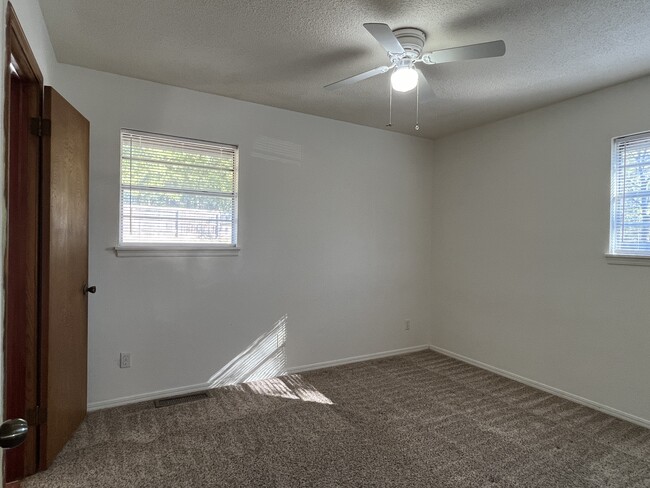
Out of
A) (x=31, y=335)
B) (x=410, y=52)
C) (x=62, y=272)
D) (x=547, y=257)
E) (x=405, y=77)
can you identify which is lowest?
(x=31, y=335)

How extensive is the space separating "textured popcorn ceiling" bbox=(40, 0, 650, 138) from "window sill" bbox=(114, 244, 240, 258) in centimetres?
133

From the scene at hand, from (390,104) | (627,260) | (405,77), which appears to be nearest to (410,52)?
(405,77)

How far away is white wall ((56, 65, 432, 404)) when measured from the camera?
289 cm

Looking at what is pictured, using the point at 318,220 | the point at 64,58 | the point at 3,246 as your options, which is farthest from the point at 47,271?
the point at 318,220

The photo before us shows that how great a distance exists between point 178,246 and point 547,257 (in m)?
3.25

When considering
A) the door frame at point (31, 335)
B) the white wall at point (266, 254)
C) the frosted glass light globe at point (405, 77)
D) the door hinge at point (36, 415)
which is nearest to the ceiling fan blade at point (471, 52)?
the frosted glass light globe at point (405, 77)

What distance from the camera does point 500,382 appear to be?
3.56 m

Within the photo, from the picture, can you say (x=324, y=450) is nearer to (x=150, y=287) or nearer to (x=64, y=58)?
(x=150, y=287)

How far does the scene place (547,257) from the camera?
3.38 meters

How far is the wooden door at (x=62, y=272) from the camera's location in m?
2.05

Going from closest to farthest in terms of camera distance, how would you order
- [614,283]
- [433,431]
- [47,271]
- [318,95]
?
[47,271]
[433,431]
[614,283]
[318,95]

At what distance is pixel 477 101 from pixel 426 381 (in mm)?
2611

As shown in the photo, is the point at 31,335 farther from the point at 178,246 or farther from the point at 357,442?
the point at 357,442

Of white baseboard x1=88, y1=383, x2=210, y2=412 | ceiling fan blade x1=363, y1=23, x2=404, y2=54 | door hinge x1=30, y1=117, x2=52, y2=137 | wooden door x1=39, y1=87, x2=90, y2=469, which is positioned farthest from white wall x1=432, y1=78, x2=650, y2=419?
door hinge x1=30, y1=117, x2=52, y2=137
